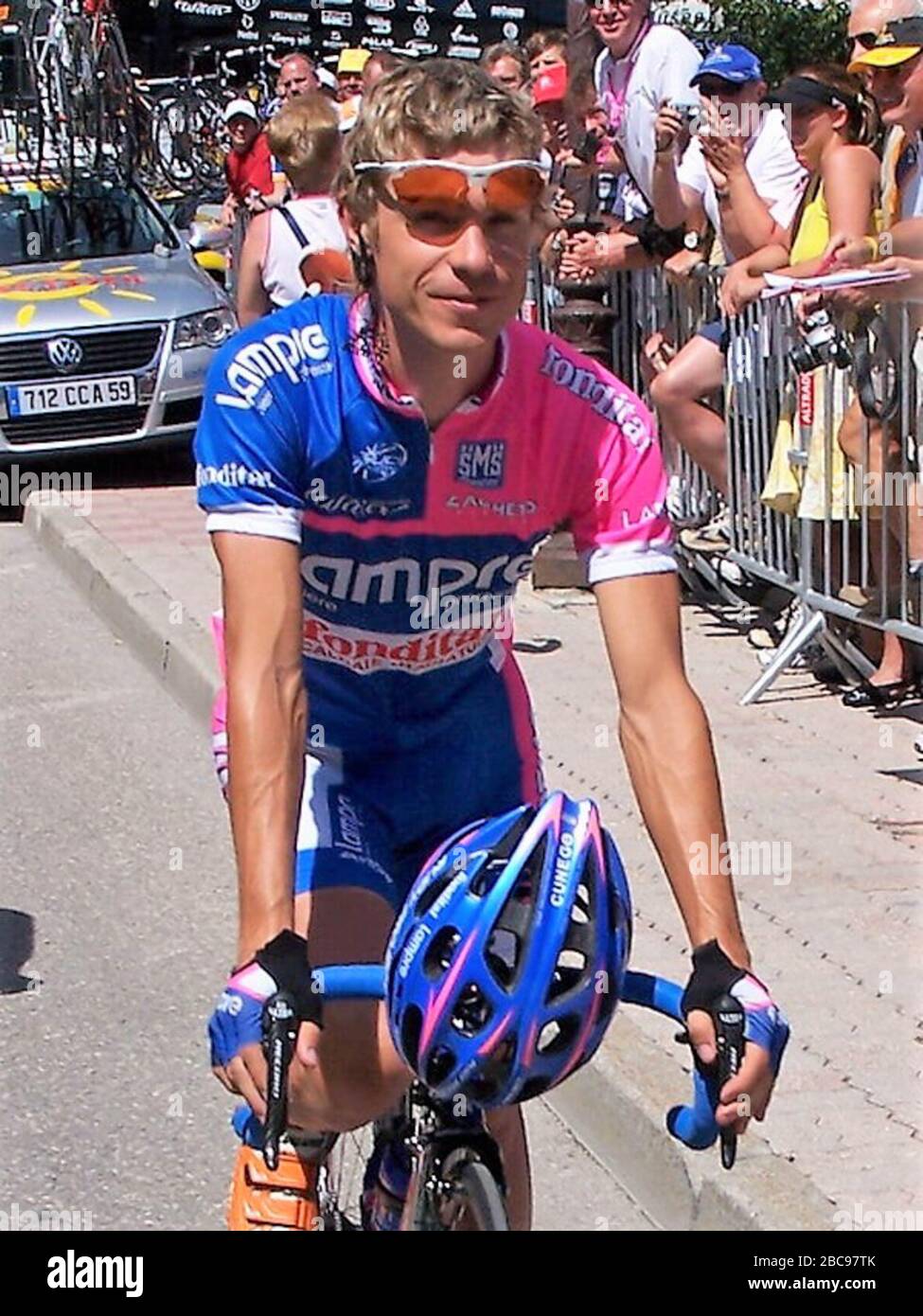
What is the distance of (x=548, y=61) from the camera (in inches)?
435

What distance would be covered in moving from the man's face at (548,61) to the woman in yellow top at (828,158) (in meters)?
2.54

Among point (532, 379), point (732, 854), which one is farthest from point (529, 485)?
point (732, 854)

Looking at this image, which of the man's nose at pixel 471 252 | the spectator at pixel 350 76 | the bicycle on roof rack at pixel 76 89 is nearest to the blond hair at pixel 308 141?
the spectator at pixel 350 76

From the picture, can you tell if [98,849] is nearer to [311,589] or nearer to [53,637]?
[53,637]

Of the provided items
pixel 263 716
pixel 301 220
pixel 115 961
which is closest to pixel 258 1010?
pixel 263 716

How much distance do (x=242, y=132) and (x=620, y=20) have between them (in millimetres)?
5391

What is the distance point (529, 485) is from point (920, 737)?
4462 mm

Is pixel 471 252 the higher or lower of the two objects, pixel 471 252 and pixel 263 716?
A: the higher

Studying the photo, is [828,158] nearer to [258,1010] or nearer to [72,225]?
[258,1010]

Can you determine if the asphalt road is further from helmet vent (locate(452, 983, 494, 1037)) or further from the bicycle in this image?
helmet vent (locate(452, 983, 494, 1037))

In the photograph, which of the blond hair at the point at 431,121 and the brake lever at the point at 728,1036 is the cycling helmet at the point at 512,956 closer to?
the brake lever at the point at 728,1036

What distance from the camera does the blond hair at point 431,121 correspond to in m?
3.01

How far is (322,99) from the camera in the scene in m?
9.24

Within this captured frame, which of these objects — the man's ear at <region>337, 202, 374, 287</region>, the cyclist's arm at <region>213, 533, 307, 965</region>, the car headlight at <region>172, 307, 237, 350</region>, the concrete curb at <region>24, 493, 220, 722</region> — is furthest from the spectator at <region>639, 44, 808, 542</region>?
the cyclist's arm at <region>213, 533, 307, 965</region>
